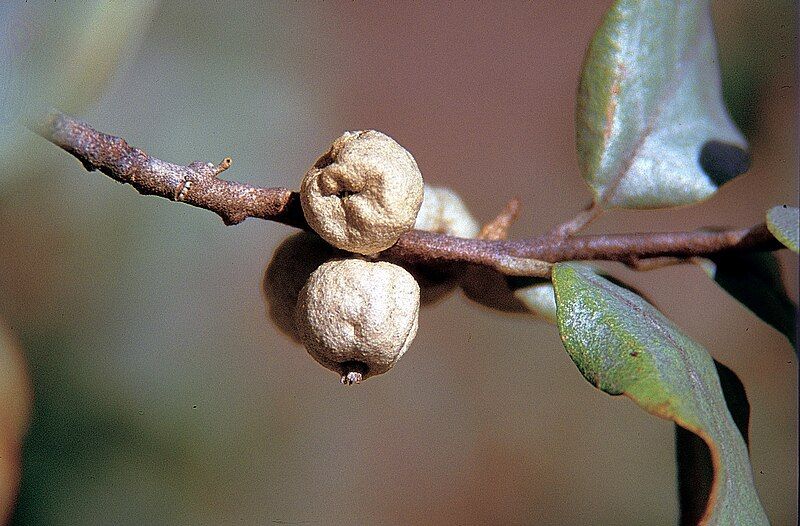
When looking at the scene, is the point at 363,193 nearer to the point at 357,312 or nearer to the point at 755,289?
the point at 357,312

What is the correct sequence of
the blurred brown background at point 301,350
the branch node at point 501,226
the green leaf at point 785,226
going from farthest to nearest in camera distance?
A: the blurred brown background at point 301,350
the branch node at point 501,226
the green leaf at point 785,226

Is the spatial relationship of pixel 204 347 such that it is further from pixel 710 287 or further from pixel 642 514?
pixel 710 287

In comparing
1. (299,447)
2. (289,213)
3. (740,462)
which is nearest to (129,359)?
(299,447)

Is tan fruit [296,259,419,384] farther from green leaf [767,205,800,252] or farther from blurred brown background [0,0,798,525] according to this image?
blurred brown background [0,0,798,525]

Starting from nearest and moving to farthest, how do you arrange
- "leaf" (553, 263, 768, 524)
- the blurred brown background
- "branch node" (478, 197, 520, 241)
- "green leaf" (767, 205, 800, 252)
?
"leaf" (553, 263, 768, 524) < "green leaf" (767, 205, 800, 252) < "branch node" (478, 197, 520, 241) < the blurred brown background

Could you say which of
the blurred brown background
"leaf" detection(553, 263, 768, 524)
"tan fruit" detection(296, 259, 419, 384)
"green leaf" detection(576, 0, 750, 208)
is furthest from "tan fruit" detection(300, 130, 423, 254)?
the blurred brown background

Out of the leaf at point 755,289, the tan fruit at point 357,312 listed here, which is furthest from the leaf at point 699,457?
the tan fruit at point 357,312

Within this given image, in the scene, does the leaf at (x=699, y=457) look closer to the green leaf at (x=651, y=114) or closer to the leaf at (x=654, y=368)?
the leaf at (x=654, y=368)

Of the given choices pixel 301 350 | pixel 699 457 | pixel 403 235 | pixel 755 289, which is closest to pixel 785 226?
pixel 755 289
